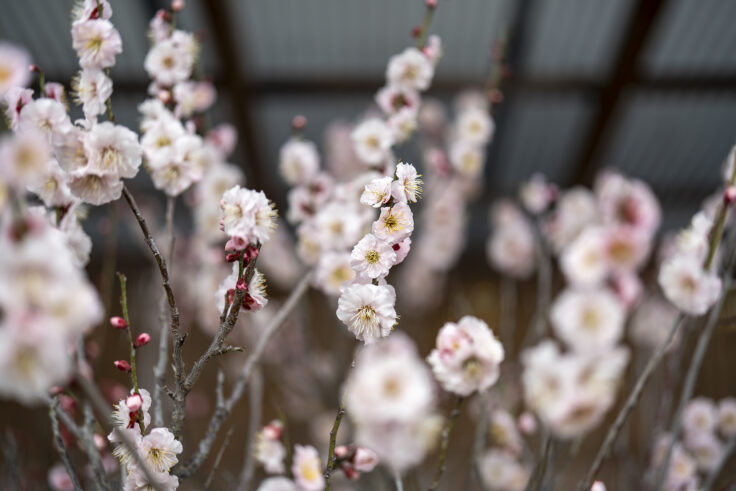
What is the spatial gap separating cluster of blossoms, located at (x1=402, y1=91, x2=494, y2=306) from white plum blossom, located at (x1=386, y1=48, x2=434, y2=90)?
36cm

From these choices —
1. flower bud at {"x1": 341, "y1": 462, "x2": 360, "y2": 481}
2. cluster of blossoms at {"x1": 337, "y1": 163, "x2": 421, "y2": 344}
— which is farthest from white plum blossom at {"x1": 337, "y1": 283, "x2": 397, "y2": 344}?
flower bud at {"x1": 341, "y1": 462, "x2": 360, "y2": 481}

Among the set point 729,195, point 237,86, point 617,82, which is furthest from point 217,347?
point 617,82

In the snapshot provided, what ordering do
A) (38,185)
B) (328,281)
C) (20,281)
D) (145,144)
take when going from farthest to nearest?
1. (328,281)
2. (145,144)
3. (38,185)
4. (20,281)

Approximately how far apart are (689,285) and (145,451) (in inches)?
25.2

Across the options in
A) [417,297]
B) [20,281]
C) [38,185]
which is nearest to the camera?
[20,281]

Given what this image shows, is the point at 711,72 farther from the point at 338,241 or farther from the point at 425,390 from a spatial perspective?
the point at 425,390

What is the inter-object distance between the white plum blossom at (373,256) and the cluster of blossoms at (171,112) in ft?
1.10

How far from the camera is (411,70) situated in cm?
102

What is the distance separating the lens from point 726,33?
1.68 meters

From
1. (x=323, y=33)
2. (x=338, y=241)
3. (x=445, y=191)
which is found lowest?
(x=338, y=241)

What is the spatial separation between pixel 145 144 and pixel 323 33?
1.01m

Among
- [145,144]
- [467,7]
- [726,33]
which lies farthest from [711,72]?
[145,144]

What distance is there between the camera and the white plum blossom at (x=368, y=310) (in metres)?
0.60

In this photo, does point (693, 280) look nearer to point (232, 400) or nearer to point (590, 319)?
point (590, 319)
